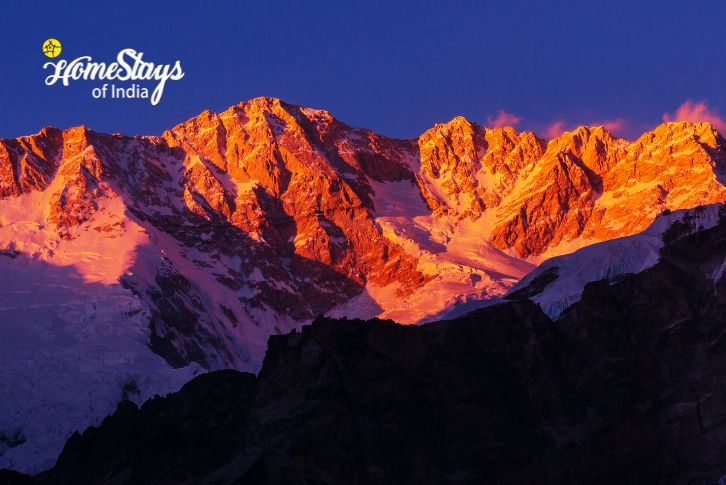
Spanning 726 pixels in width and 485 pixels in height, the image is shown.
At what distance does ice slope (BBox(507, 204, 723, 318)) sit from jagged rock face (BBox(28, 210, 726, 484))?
353 cm

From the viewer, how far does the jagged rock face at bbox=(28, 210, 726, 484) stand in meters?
102

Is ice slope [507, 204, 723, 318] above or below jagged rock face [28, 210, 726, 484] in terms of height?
above

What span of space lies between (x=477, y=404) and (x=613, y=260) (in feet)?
87.1

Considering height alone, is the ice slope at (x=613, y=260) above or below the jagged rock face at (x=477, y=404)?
above

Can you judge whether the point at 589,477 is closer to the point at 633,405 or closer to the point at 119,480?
the point at 633,405

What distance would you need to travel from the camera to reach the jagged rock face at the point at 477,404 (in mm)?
101875

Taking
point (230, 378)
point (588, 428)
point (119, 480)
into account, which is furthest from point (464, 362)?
point (119, 480)

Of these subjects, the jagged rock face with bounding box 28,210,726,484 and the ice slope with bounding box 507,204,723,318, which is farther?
the ice slope with bounding box 507,204,723,318

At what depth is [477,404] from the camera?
10656 cm

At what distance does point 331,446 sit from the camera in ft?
329

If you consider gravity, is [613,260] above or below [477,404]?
above

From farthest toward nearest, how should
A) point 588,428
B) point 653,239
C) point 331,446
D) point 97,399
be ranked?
point 97,399 → point 653,239 → point 588,428 → point 331,446

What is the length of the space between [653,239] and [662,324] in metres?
13.3

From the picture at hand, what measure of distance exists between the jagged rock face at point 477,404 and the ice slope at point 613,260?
3.53 meters
